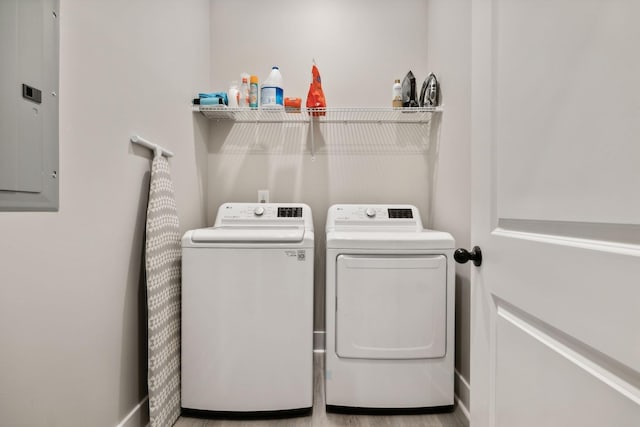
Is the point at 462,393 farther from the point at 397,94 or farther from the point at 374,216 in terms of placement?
the point at 397,94

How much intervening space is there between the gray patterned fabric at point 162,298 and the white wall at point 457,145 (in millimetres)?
1354

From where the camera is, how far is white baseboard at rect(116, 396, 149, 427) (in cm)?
117

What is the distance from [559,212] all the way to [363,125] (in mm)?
1685

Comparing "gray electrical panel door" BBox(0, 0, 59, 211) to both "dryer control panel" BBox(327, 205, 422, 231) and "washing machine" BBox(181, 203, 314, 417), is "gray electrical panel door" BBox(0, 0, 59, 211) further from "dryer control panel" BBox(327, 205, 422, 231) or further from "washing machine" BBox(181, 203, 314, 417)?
"dryer control panel" BBox(327, 205, 422, 231)

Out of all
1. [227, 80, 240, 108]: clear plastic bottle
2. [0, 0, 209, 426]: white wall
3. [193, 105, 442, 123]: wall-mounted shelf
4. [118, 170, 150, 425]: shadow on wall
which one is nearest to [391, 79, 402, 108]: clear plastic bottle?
[193, 105, 442, 123]: wall-mounted shelf

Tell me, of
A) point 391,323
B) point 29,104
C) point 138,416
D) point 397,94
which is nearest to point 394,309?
point 391,323

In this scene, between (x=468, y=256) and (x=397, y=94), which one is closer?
(x=468, y=256)

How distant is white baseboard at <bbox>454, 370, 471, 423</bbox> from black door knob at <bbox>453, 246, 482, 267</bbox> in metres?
0.95

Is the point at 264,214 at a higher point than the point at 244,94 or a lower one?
lower

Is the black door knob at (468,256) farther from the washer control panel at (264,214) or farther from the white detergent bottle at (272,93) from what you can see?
the white detergent bottle at (272,93)

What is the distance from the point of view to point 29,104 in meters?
0.75

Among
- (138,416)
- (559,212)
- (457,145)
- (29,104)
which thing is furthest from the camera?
(457,145)

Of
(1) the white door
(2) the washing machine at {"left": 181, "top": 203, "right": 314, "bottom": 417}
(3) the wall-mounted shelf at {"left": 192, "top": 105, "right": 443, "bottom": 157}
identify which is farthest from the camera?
(3) the wall-mounted shelf at {"left": 192, "top": 105, "right": 443, "bottom": 157}

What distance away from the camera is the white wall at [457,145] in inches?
57.6
